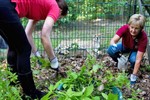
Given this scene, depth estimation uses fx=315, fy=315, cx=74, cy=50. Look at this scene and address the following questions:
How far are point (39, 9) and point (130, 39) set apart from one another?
4.72 feet

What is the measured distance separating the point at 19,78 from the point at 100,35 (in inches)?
92.2

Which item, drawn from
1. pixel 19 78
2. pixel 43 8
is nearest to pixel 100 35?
pixel 43 8

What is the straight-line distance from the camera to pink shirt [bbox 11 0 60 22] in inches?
108

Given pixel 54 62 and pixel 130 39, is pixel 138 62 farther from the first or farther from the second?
pixel 54 62

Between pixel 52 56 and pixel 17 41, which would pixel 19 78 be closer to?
pixel 17 41

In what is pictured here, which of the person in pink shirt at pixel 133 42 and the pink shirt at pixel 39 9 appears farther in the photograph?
the person in pink shirt at pixel 133 42

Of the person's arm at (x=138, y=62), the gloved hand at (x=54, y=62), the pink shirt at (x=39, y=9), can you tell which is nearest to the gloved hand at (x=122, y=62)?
the person's arm at (x=138, y=62)

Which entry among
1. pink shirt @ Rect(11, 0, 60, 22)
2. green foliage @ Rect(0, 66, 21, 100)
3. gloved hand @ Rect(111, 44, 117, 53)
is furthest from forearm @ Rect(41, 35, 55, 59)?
gloved hand @ Rect(111, 44, 117, 53)

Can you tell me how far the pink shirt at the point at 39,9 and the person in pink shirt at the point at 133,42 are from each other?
1.12m

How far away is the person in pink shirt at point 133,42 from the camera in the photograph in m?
3.64

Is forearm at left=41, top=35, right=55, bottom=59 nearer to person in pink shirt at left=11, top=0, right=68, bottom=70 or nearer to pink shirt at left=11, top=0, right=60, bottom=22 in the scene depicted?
person in pink shirt at left=11, top=0, right=68, bottom=70

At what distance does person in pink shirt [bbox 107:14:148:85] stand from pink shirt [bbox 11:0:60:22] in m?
1.12

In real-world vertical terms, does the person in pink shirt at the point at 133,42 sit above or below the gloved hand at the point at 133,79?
above

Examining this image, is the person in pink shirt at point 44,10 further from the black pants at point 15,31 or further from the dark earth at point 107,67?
the dark earth at point 107,67
